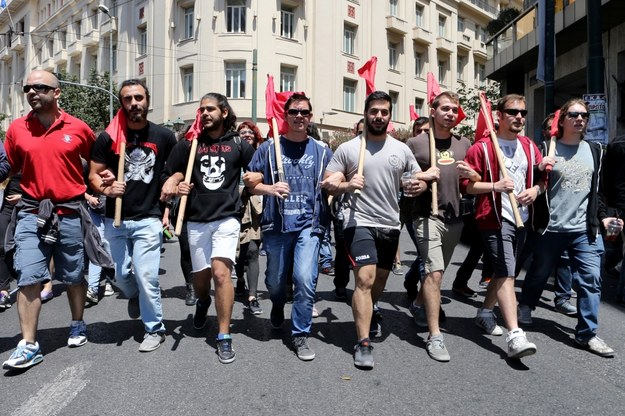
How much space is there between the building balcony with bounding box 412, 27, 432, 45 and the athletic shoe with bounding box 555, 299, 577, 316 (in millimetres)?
32045

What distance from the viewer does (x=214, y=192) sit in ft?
14.9

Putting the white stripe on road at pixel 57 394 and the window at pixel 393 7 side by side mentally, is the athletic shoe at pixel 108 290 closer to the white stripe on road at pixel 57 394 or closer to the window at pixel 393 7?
the white stripe on road at pixel 57 394

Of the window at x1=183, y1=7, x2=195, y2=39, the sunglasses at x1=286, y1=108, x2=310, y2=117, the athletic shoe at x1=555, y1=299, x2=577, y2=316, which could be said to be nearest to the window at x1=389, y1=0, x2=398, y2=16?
the window at x1=183, y1=7, x2=195, y2=39

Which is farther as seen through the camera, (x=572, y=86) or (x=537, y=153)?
(x=572, y=86)

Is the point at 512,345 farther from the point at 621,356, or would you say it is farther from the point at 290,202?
the point at 290,202

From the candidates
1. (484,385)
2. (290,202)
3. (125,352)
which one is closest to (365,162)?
(290,202)

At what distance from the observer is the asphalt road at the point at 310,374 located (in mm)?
3428

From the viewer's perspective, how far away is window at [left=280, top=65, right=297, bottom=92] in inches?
1129

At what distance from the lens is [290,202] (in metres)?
4.54

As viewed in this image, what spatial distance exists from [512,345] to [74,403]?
297 centimetres

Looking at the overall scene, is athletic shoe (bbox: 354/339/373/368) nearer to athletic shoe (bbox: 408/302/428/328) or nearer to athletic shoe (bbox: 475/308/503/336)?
athletic shoe (bbox: 408/302/428/328)

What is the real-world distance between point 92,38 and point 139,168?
3566cm

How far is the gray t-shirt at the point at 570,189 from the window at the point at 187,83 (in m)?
26.2

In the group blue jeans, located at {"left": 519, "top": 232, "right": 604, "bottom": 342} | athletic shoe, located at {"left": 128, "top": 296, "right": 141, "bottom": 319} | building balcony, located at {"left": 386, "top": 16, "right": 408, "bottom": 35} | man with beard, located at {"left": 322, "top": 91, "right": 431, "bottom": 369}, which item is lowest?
athletic shoe, located at {"left": 128, "top": 296, "right": 141, "bottom": 319}
